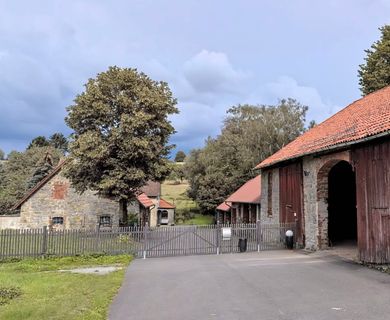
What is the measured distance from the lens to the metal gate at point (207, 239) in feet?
58.3

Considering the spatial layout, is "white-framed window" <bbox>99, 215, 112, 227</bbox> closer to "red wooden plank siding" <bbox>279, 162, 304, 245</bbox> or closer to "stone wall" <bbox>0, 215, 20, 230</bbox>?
"stone wall" <bbox>0, 215, 20, 230</bbox>

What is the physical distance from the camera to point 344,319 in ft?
24.5

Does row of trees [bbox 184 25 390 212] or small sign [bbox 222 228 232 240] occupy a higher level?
row of trees [bbox 184 25 390 212]

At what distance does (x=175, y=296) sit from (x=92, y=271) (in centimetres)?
533

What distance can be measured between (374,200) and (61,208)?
24705 mm

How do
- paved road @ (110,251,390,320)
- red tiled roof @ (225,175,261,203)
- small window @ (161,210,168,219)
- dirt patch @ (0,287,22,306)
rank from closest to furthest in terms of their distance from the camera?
paved road @ (110,251,390,320) → dirt patch @ (0,287,22,306) → red tiled roof @ (225,175,261,203) → small window @ (161,210,168,219)

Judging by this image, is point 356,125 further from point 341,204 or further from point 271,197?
point 271,197

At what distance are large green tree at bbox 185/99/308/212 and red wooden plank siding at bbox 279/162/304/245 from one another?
25500mm

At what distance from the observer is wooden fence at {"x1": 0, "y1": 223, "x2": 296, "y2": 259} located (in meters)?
16.6

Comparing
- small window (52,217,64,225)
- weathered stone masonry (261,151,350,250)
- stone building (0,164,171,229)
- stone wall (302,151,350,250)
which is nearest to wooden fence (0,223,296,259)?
weathered stone masonry (261,151,350,250)

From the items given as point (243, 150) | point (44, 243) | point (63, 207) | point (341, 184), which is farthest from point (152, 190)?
point (44, 243)

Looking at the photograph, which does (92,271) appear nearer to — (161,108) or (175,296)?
(175,296)

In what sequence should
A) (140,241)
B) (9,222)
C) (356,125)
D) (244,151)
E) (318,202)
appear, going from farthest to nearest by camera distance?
1. (244,151)
2. (9,222)
3. (140,241)
4. (318,202)
5. (356,125)

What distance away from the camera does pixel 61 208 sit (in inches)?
1221
